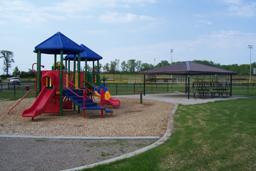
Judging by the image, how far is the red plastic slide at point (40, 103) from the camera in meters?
11.6

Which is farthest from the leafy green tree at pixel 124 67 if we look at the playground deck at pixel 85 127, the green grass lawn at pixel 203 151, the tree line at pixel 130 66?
the green grass lawn at pixel 203 151

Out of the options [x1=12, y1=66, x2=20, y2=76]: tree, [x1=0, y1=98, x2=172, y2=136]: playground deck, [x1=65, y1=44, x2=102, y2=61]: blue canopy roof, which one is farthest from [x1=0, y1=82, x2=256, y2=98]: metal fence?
[x1=12, y1=66, x2=20, y2=76]: tree

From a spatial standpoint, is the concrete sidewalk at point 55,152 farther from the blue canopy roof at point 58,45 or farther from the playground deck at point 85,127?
the blue canopy roof at point 58,45

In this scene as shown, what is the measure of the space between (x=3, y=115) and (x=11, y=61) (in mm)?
91409

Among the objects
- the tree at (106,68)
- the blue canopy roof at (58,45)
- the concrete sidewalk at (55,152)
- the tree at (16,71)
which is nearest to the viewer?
the concrete sidewalk at (55,152)

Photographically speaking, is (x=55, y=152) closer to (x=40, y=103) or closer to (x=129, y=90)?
(x=40, y=103)

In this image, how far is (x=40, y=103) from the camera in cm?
1230

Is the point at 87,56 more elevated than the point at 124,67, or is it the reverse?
the point at 124,67

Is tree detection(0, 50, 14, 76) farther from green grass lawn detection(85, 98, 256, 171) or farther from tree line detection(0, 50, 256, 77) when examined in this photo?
green grass lawn detection(85, 98, 256, 171)

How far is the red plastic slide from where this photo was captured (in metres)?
11.6

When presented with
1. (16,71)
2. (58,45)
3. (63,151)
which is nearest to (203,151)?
(63,151)

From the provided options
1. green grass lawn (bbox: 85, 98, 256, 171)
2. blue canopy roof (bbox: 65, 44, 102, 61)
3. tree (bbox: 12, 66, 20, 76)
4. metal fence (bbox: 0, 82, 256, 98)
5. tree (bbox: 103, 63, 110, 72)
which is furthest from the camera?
tree (bbox: 103, 63, 110, 72)

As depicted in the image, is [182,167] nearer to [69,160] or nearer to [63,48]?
[69,160]

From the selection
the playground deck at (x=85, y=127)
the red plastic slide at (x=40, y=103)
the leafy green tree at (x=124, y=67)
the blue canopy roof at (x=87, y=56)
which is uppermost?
the leafy green tree at (x=124, y=67)
